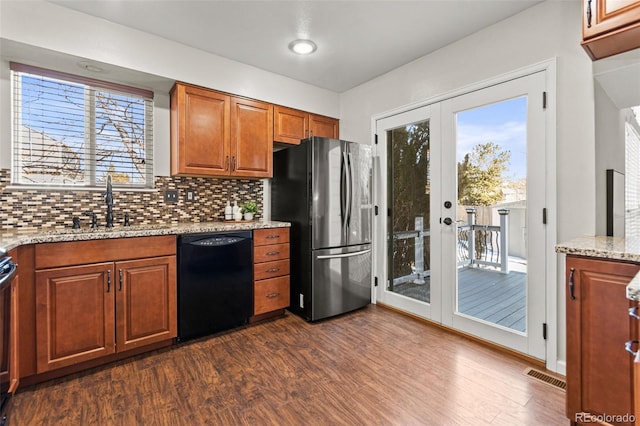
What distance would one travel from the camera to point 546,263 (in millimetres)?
2074

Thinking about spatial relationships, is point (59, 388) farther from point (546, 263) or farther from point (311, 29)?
point (546, 263)

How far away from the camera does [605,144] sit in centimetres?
190

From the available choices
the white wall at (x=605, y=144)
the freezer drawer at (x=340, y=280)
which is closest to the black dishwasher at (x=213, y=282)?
the freezer drawer at (x=340, y=280)

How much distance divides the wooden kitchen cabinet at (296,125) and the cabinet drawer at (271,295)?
1526 millimetres

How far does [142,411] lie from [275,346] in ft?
3.25

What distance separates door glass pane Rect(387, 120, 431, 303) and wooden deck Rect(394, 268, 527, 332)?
0.36m

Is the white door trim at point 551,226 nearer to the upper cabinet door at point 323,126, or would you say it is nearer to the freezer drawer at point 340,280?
the freezer drawer at point 340,280

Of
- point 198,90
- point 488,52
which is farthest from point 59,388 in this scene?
point 488,52

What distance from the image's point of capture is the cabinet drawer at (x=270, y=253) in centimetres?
283

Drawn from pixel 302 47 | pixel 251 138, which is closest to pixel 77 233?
pixel 251 138

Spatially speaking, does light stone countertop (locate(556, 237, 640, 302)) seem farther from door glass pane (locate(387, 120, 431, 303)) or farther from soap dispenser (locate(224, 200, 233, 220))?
soap dispenser (locate(224, 200, 233, 220))

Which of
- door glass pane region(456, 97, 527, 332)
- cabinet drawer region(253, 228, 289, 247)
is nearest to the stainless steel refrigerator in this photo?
cabinet drawer region(253, 228, 289, 247)

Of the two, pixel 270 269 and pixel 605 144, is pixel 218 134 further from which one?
pixel 605 144

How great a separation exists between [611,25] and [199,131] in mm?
2876
